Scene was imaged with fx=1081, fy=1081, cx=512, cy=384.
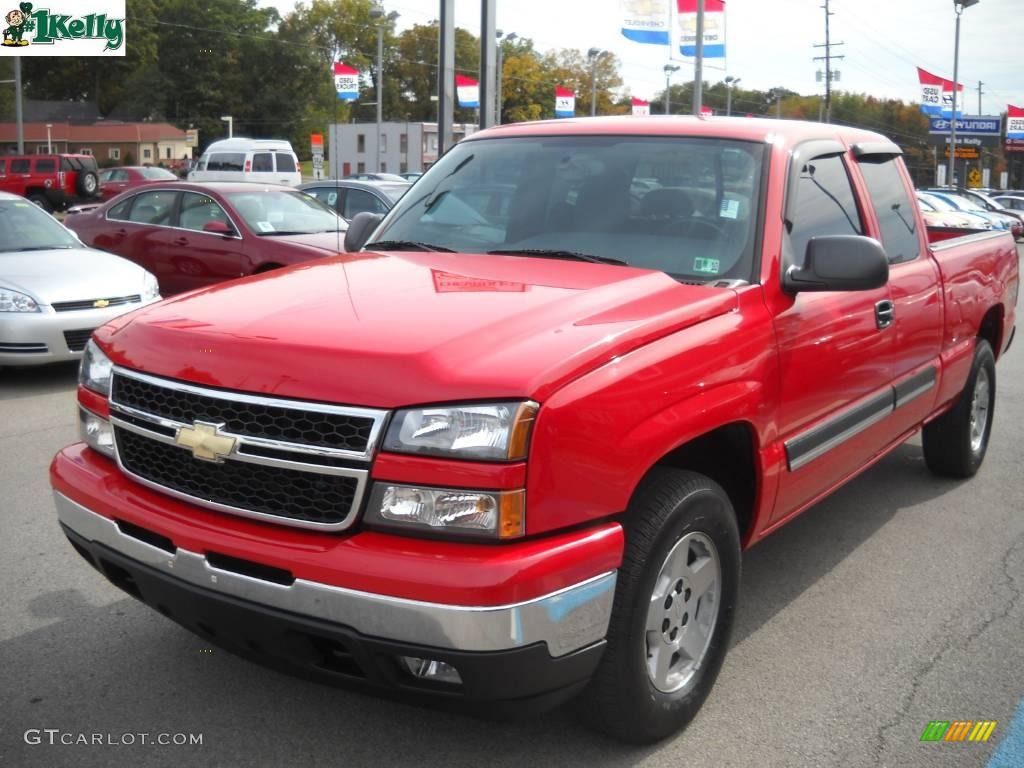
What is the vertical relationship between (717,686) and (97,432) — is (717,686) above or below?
below

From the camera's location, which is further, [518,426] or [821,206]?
[821,206]

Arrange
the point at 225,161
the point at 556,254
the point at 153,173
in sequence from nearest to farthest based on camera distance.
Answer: the point at 556,254
the point at 225,161
the point at 153,173

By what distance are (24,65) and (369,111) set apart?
3420 cm

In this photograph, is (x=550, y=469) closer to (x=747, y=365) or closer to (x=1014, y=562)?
(x=747, y=365)

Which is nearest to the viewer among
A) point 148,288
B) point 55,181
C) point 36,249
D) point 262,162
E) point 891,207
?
point 891,207

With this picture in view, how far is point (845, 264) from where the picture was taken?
3562mm

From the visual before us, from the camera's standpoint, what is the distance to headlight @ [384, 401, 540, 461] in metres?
2.59

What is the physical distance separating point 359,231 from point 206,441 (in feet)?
7.05

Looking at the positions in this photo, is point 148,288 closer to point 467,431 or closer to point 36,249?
point 36,249

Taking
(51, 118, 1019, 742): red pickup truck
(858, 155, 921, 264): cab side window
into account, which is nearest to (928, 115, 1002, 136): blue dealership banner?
(858, 155, 921, 264): cab side window

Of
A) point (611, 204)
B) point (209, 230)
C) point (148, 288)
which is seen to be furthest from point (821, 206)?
point (209, 230)

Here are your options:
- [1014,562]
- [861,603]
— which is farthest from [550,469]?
[1014,562]

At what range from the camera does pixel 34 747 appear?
10.5 ft

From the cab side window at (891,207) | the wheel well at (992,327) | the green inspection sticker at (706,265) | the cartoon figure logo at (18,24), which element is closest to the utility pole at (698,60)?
the wheel well at (992,327)
